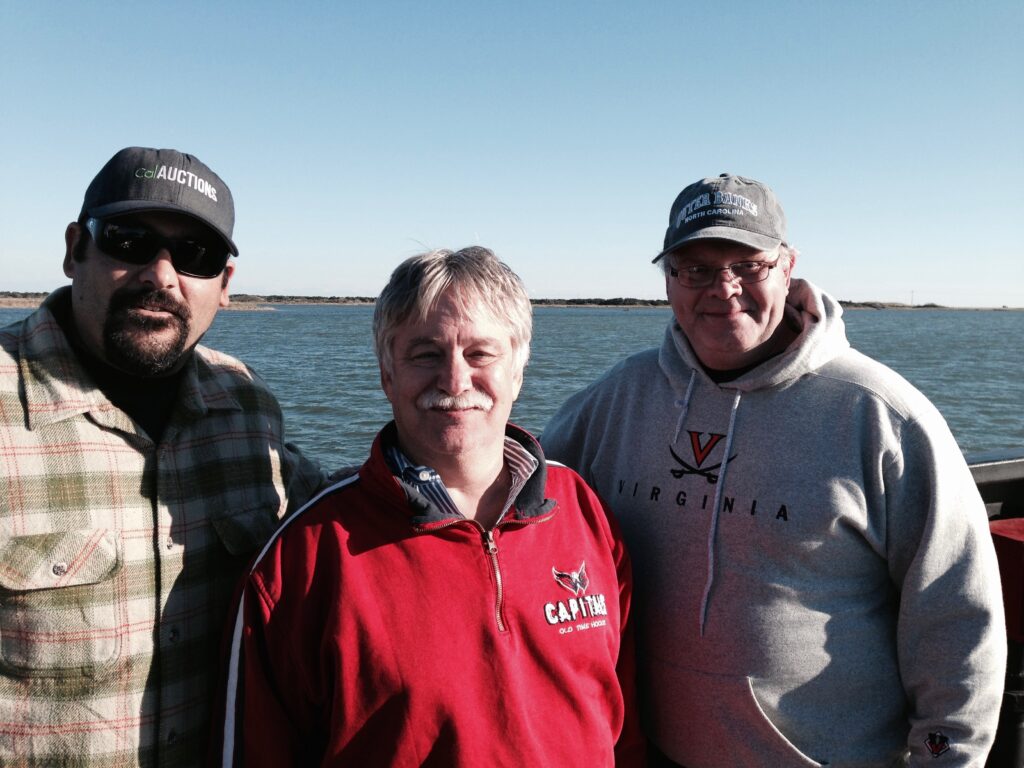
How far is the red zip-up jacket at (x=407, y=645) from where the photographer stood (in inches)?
78.7

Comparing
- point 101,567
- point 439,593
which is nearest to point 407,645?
point 439,593

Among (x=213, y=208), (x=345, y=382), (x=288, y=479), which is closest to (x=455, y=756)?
(x=288, y=479)

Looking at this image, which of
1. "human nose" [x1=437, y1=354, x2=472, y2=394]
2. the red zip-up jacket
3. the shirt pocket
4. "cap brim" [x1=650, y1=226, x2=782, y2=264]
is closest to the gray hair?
"human nose" [x1=437, y1=354, x2=472, y2=394]

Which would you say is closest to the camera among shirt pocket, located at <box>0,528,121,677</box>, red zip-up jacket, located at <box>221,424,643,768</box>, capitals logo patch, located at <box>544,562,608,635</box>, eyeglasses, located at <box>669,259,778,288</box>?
red zip-up jacket, located at <box>221,424,643,768</box>

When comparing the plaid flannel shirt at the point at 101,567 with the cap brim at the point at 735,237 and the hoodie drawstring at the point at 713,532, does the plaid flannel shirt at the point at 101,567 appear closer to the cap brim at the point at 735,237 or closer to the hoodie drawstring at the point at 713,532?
the hoodie drawstring at the point at 713,532

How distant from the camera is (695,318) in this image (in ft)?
8.71

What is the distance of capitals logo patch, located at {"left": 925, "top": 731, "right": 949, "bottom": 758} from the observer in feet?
7.78

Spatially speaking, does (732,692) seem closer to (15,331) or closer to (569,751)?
(569,751)

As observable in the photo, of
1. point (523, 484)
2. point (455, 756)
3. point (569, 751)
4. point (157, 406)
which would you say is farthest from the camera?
point (157, 406)

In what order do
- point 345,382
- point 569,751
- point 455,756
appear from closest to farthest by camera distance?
point 455,756 < point 569,751 < point 345,382

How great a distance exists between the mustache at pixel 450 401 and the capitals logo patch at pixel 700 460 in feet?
2.71

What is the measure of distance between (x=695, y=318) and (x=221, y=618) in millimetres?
1795

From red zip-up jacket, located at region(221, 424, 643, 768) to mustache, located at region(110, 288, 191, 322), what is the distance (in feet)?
2.57

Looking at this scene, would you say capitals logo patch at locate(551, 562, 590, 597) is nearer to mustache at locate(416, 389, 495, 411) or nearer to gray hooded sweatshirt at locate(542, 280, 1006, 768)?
gray hooded sweatshirt at locate(542, 280, 1006, 768)
